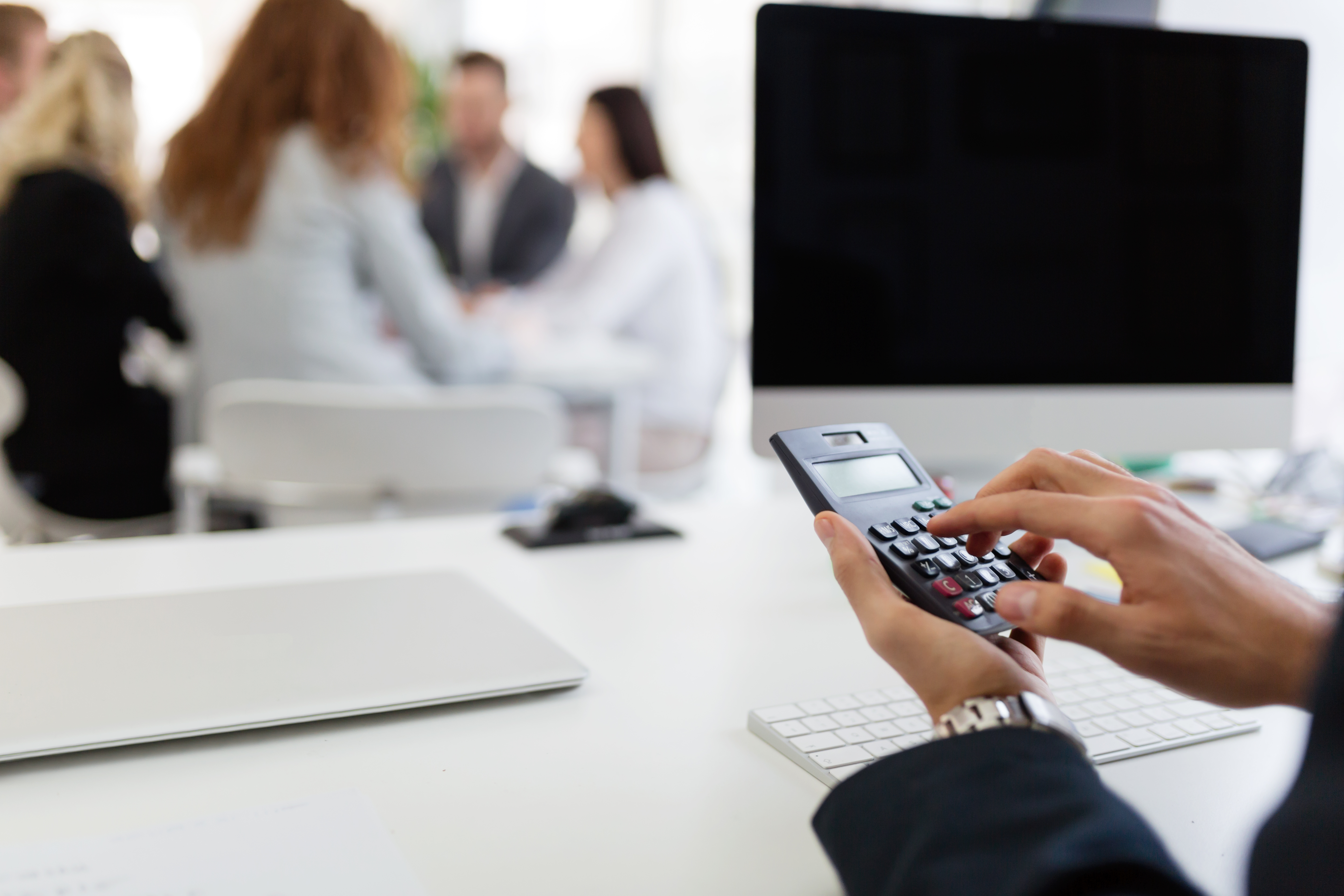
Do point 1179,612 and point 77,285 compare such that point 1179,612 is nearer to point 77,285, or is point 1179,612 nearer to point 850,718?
point 850,718

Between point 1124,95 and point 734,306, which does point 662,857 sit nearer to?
point 1124,95

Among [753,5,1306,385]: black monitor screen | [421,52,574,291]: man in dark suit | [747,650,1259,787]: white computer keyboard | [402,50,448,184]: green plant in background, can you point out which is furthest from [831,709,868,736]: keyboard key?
[402,50,448,184]: green plant in background

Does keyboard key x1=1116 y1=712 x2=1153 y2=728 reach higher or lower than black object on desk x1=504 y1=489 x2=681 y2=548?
lower

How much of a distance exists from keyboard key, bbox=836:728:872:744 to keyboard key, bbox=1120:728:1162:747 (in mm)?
142

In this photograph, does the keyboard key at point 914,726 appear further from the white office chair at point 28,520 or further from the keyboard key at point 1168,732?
the white office chair at point 28,520

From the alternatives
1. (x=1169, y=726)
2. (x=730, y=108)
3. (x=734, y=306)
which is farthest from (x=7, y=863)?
(x=730, y=108)

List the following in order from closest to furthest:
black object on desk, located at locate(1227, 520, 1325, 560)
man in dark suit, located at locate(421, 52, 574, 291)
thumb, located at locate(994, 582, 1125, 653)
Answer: thumb, located at locate(994, 582, 1125, 653) < black object on desk, located at locate(1227, 520, 1325, 560) < man in dark suit, located at locate(421, 52, 574, 291)

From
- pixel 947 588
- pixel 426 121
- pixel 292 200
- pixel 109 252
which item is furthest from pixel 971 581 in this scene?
pixel 426 121

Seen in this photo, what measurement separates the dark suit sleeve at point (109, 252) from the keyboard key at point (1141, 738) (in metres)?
1.77

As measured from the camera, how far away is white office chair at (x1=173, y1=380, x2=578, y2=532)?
5.09 feet

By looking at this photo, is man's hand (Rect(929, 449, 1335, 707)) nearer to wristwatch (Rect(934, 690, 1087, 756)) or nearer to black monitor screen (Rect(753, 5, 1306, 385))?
wristwatch (Rect(934, 690, 1087, 756))

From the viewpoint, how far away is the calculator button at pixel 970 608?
520mm

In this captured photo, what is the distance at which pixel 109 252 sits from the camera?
71.8 inches

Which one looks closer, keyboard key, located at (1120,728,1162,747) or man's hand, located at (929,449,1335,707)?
man's hand, located at (929,449,1335,707)
